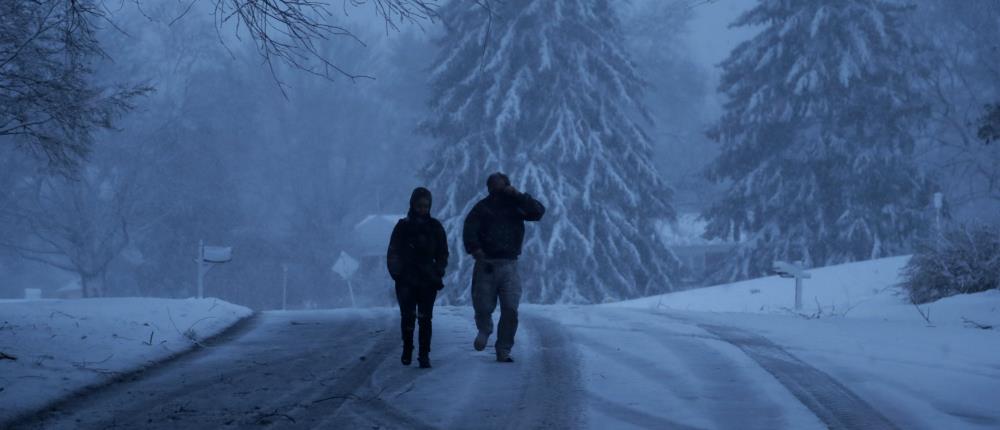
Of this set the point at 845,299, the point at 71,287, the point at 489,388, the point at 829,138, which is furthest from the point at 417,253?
the point at 71,287

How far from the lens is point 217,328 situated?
12.1 meters

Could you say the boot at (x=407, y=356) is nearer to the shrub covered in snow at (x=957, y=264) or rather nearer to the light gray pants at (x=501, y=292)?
Answer: the light gray pants at (x=501, y=292)

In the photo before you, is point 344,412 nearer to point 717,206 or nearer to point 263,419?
point 263,419

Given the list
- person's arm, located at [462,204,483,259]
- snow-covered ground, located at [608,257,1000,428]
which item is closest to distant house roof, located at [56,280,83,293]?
snow-covered ground, located at [608,257,1000,428]

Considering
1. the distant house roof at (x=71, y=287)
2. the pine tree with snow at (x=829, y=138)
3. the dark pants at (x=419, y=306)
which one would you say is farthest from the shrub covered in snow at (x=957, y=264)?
the distant house roof at (x=71, y=287)

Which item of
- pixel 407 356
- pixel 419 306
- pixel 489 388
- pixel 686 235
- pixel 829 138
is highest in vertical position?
pixel 829 138

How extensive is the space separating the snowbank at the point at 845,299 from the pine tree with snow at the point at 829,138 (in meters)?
7.37

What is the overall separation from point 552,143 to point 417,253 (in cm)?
2111

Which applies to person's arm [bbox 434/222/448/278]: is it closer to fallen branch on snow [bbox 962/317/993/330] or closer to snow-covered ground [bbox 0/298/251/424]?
snow-covered ground [bbox 0/298/251/424]

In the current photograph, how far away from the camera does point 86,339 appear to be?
387 inches

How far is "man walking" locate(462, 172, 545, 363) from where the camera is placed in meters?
8.88

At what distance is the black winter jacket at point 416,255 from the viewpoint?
8.59 meters

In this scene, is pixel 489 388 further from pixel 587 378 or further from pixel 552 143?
pixel 552 143

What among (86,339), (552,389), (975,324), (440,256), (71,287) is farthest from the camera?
(71,287)
